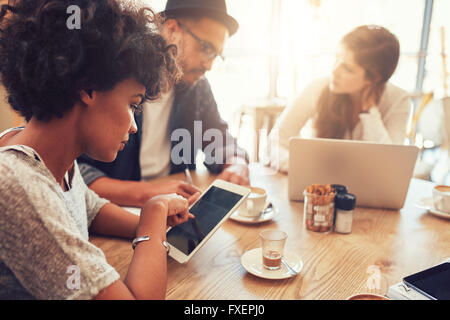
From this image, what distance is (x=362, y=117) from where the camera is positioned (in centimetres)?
193

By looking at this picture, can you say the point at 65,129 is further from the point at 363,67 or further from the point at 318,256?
the point at 363,67

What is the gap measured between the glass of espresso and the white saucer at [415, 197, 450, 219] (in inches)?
25.7

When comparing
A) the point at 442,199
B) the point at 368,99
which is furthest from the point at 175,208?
the point at 368,99

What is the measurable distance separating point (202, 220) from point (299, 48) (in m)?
4.06

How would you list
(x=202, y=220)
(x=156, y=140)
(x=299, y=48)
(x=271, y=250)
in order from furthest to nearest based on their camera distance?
(x=299, y=48), (x=156, y=140), (x=202, y=220), (x=271, y=250)

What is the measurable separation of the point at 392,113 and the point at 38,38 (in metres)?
1.97

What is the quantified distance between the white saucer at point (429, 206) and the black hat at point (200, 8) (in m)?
1.08

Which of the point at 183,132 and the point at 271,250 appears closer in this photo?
the point at 271,250

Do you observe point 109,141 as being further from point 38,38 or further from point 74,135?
point 38,38

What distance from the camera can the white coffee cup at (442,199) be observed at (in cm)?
118

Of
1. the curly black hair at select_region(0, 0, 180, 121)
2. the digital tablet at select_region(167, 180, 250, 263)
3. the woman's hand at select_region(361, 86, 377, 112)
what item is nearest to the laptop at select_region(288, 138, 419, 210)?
the digital tablet at select_region(167, 180, 250, 263)

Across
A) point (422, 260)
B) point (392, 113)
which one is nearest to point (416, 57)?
point (392, 113)

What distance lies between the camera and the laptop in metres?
1.18
